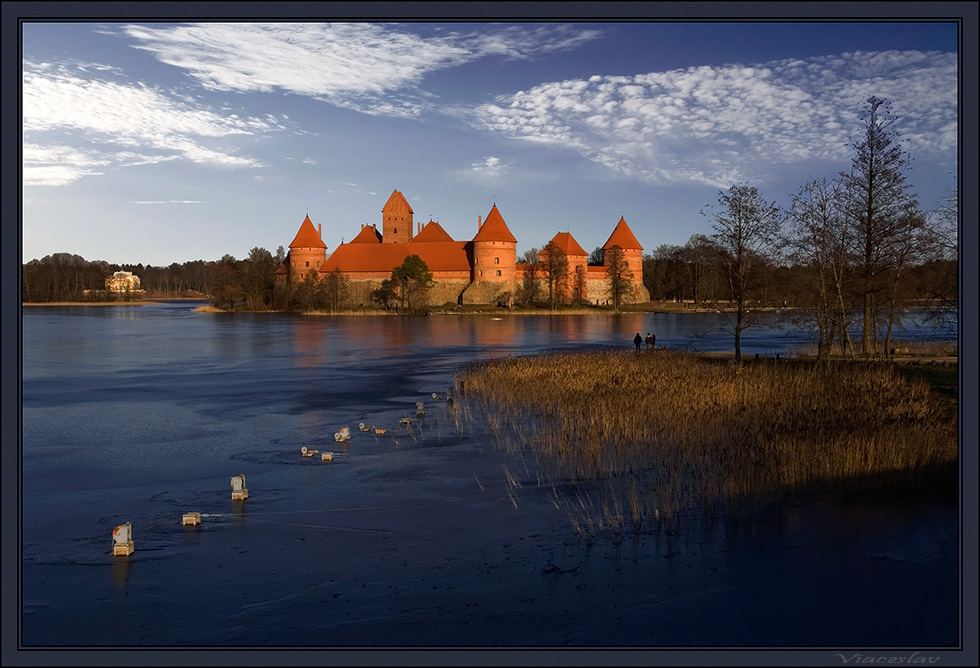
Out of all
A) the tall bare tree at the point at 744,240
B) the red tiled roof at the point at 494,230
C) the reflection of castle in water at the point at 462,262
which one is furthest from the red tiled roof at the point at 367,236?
the tall bare tree at the point at 744,240

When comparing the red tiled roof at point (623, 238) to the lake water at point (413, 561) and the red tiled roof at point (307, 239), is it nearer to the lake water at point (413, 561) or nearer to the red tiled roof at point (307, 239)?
the red tiled roof at point (307, 239)

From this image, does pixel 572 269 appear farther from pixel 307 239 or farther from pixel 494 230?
pixel 307 239

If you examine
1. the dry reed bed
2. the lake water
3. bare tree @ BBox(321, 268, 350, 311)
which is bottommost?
the lake water

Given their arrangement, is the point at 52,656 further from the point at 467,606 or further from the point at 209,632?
the point at 467,606

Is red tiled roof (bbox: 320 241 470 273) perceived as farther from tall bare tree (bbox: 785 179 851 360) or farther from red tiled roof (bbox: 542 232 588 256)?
tall bare tree (bbox: 785 179 851 360)

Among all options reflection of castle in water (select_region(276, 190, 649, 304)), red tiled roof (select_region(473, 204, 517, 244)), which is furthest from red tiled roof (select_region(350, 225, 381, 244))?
red tiled roof (select_region(473, 204, 517, 244))

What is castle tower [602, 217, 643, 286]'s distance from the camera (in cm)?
6944

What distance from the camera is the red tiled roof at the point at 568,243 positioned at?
224ft

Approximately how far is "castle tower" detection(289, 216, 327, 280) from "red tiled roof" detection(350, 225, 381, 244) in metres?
3.52

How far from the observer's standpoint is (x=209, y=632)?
5.04m

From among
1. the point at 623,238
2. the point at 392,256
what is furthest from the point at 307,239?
the point at 623,238

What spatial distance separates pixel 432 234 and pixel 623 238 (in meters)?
19.0

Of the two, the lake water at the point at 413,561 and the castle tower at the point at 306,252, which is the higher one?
the castle tower at the point at 306,252

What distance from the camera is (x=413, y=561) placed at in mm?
6172
